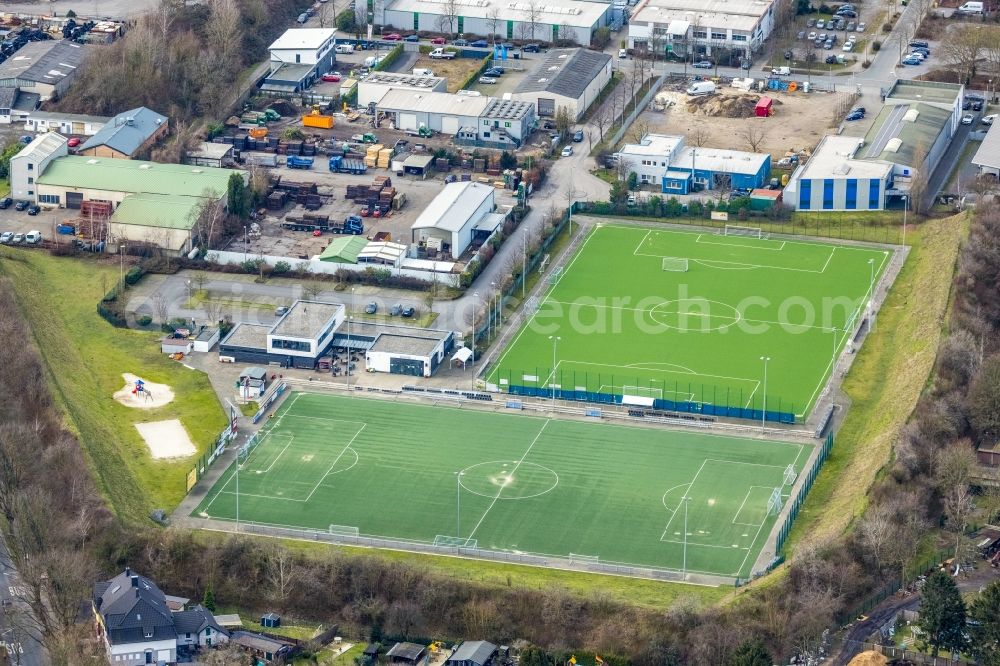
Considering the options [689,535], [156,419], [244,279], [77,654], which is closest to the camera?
[77,654]

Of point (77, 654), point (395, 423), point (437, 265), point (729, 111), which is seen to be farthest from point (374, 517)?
point (729, 111)

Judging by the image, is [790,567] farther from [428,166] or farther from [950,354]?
[428,166]

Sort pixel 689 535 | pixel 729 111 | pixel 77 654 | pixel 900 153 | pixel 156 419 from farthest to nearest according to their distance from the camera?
1. pixel 729 111
2. pixel 900 153
3. pixel 156 419
4. pixel 689 535
5. pixel 77 654

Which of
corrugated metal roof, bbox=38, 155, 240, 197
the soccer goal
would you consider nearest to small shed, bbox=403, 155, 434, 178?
corrugated metal roof, bbox=38, 155, 240, 197

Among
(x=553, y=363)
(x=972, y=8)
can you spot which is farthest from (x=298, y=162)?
(x=972, y=8)

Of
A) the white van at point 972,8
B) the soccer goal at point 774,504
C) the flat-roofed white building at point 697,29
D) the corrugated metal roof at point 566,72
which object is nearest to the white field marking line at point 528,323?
the soccer goal at point 774,504

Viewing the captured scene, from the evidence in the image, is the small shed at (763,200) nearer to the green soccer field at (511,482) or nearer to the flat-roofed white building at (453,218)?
the flat-roofed white building at (453,218)
